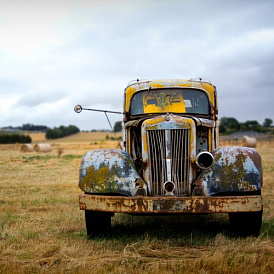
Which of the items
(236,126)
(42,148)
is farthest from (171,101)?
(236,126)

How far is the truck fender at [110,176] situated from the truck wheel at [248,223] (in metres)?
1.37

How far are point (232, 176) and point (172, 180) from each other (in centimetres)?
78

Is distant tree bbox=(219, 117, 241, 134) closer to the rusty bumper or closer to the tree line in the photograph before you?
the tree line

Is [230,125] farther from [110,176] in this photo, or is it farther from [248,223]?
[110,176]

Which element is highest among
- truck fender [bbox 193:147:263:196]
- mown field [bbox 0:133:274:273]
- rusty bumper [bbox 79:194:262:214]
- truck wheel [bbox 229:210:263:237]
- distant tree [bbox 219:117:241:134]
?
distant tree [bbox 219:117:241:134]

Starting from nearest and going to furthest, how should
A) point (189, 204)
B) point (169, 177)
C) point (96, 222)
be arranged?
point (189, 204) < point (169, 177) < point (96, 222)

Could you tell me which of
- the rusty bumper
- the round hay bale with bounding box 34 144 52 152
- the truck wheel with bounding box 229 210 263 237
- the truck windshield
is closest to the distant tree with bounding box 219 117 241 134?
the round hay bale with bounding box 34 144 52 152

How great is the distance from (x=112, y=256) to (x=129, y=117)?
2918mm

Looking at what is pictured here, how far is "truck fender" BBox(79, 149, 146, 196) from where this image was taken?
18.7 feet

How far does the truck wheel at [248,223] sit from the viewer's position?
5.69 metres

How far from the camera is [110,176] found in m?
5.75

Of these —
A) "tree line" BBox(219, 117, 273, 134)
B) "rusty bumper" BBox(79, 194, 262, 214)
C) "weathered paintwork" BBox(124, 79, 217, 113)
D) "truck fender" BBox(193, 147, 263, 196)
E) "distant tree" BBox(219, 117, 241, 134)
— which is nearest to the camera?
"rusty bumper" BBox(79, 194, 262, 214)

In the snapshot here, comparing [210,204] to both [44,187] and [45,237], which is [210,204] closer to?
[45,237]

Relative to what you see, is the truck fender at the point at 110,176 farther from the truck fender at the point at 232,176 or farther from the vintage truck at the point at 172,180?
the truck fender at the point at 232,176
